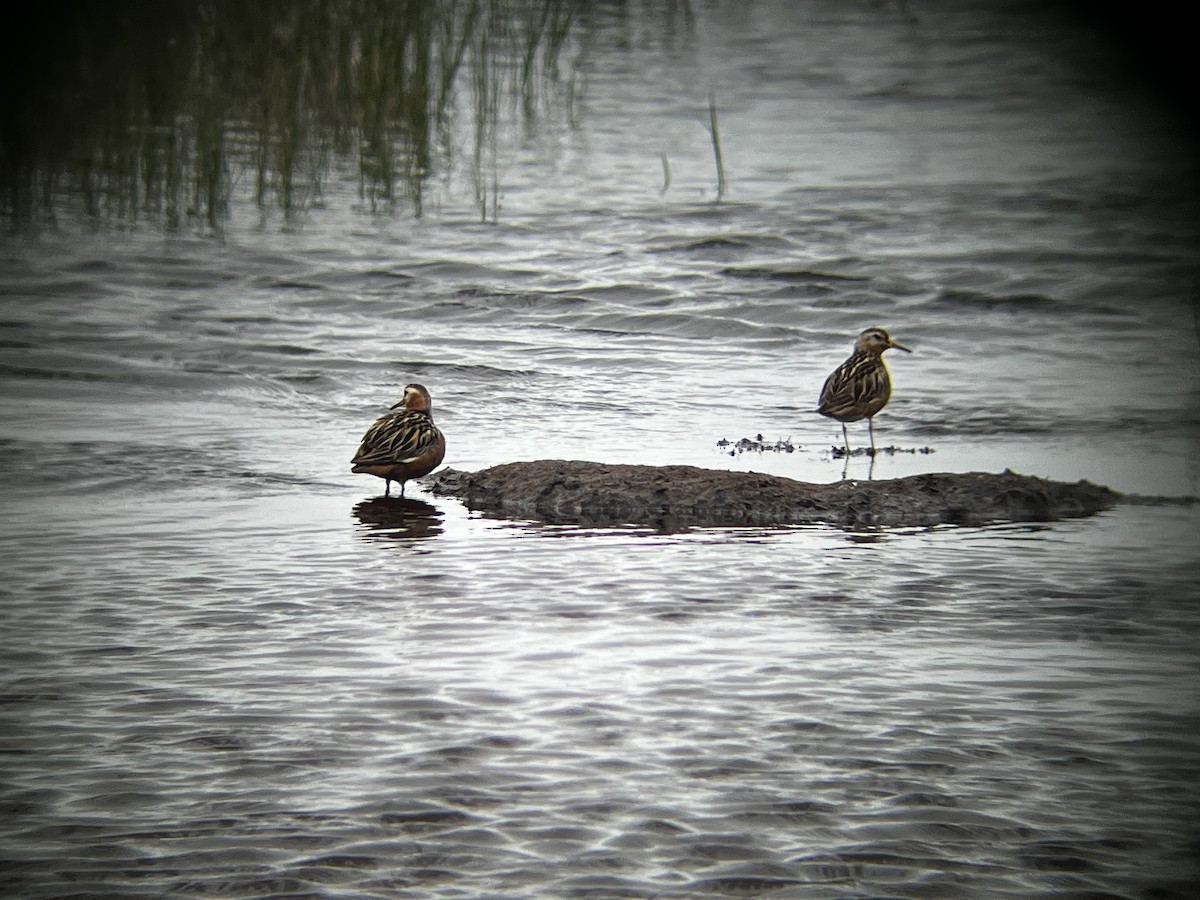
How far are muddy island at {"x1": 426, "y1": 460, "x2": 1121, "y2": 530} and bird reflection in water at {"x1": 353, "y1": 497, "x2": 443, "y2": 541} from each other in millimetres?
298

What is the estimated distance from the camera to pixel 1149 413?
9.33 meters

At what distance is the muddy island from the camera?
657cm

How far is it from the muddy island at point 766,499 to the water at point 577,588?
246 mm

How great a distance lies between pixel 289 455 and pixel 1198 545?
480 centimetres

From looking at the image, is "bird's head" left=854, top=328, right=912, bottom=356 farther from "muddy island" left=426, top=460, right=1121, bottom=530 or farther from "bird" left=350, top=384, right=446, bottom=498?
"bird" left=350, top=384, right=446, bottom=498

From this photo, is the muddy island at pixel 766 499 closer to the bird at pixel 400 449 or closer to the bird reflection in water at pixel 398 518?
the bird reflection in water at pixel 398 518

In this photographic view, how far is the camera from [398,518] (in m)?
6.83

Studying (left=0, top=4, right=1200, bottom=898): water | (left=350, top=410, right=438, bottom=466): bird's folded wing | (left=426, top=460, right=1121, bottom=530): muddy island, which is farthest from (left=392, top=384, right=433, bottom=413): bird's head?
(left=426, top=460, right=1121, bottom=530): muddy island

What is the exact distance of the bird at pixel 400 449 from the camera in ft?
24.0

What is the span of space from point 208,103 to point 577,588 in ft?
34.5

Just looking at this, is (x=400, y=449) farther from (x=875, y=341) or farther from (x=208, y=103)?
(x=208, y=103)

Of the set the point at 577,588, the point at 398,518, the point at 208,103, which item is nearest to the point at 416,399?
the point at 398,518

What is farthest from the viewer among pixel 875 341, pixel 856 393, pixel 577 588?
pixel 875 341

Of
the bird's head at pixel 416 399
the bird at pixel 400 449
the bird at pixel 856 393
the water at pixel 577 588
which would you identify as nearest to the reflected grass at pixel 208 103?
the water at pixel 577 588
